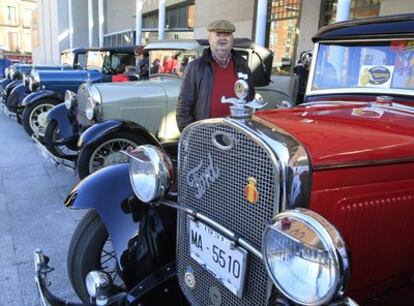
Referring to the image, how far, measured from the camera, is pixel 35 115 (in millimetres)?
7070

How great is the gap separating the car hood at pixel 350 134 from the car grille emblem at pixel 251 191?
226 mm

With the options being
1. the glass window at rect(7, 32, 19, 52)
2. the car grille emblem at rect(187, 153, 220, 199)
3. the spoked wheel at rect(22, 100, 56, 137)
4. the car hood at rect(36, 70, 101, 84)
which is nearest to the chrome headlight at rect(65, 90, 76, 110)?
the spoked wheel at rect(22, 100, 56, 137)

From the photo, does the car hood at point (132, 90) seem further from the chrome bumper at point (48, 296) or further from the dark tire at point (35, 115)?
the chrome bumper at point (48, 296)

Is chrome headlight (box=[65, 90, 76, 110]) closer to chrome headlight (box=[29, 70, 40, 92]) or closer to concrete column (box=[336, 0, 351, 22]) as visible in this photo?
chrome headlight (box=[29, 70, 40, 92])

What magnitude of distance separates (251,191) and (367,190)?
1.60 feet

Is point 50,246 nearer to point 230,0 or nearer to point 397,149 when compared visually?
point 397,149

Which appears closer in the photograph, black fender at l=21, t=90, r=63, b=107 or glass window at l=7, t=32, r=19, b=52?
black fender at l=21, t=90, r=63, b=107

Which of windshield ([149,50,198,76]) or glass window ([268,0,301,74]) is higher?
glass window ([268,0,301,74])

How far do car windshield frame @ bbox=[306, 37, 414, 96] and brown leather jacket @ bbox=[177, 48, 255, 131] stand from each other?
659 millimetres

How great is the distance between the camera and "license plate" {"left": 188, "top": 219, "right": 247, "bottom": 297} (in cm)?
161

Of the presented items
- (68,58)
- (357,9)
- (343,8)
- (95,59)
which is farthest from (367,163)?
(68,58)

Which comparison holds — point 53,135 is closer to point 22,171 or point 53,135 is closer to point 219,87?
point 22,171

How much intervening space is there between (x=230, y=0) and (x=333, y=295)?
484 inches

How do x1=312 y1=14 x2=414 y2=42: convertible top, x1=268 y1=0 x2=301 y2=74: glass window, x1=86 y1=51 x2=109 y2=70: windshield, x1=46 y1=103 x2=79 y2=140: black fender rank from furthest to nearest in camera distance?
x1=268 y1=0 x2=301 y2=74: glass window
x1=86 y1=51 x2=109 y2=70: windshield
x1=46 y1=103 x2=79 y2=140: black fender
x1=312 y1=14 x2=414 y2=42: convertible top
